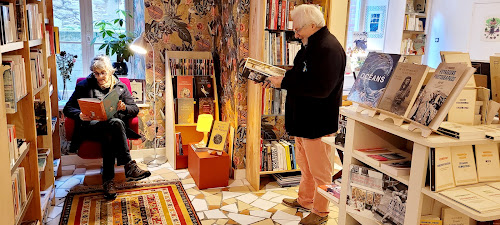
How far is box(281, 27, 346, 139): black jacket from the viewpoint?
247 cm

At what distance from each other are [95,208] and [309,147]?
1.71 m

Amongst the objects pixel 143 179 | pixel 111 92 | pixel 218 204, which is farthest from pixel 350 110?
pixel 143 179

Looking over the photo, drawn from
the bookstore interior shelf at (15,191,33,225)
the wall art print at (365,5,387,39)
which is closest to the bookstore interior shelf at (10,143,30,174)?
the bookstore interior shelf at (15,191,33,225)

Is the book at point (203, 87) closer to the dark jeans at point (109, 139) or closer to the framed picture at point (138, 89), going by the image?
the framed picture at point (138, 89)

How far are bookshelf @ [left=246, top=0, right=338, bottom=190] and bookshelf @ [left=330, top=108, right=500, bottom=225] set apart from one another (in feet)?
4.22

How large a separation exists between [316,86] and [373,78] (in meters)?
0.57

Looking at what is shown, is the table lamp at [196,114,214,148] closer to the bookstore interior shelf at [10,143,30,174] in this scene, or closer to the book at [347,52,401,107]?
the bookstore interior shelf at [10,143,30,174]

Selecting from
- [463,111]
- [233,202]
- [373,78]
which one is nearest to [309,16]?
[373,78]

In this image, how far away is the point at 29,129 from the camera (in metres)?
2.30

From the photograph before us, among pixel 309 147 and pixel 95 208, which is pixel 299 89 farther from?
pixel 95 208

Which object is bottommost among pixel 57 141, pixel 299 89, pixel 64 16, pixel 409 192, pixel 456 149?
pixel 57 141

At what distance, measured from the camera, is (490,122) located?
1809mm

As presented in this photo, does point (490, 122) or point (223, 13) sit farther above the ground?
point (223, 13)

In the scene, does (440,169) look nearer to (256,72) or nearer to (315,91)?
(315,91)
